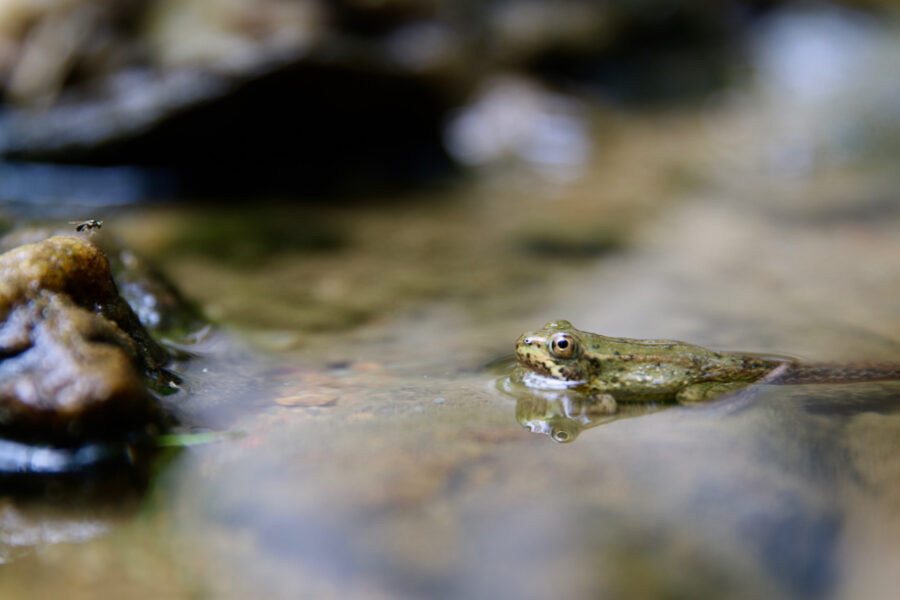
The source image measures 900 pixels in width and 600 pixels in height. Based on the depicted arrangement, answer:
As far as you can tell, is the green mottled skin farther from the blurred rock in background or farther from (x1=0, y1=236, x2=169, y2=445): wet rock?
the blurred rock in background

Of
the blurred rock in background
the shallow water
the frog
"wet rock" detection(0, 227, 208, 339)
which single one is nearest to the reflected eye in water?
the shallow water

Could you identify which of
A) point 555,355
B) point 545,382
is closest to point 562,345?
point 555,355

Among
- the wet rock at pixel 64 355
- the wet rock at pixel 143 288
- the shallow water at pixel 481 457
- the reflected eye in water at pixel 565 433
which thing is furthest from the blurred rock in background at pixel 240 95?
the reflected eye in water at pixel 565 433

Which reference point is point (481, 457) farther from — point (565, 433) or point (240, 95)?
point (240, 95)

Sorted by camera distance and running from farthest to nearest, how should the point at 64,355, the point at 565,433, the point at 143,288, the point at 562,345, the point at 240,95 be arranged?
the point at 240,95, the point at 143,288, the point at 562,345, the point at 565,433, the point at 64,355

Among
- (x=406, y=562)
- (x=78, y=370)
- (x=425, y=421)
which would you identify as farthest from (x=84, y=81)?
(x=406, y=562)

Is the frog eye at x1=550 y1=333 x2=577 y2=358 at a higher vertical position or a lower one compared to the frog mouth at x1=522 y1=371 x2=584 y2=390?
higher

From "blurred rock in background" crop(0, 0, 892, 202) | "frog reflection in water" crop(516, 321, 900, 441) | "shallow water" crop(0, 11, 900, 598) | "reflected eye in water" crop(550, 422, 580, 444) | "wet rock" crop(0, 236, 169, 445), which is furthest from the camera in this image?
"blurred rock in background" crop(0, 0, 892, 202)
